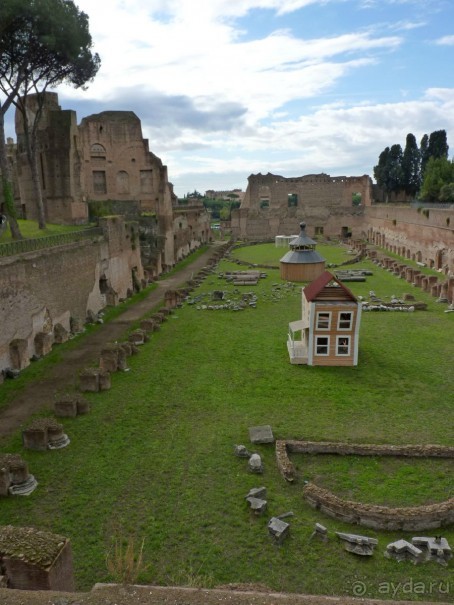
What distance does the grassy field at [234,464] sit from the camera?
6.94 m

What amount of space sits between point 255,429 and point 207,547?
11.9ft

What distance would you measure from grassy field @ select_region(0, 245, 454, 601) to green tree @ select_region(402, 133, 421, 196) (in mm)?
46947

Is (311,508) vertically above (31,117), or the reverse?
(31,117)

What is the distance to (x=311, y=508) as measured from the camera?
26.9 feet

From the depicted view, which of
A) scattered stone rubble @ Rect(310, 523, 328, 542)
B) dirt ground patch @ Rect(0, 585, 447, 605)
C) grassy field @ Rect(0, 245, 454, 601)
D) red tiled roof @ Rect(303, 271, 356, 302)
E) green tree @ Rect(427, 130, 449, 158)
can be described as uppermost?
green tree @ Rect(427, 130, 449, 158)

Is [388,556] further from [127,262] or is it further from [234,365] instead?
[127,262]

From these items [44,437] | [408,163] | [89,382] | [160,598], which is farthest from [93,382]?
[408,163]

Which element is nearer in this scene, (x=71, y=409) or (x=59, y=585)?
(x=59, y=585)

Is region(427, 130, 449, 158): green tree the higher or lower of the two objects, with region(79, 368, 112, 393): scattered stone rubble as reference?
higher

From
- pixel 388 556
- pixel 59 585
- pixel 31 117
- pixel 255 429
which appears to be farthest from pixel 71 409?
pixel 31 117

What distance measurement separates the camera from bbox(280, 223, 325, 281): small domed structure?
99.5 ft

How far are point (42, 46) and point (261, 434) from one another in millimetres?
20019

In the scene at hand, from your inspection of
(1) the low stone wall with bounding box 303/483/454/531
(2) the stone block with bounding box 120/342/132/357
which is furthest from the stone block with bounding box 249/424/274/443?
(2) the stone block with bounding box 120/342/132/357

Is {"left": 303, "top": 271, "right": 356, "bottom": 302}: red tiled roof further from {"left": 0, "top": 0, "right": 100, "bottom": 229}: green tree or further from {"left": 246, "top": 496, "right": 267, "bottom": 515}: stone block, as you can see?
{"left": 0, "top": 0, "right": 100, "bottom": 229}: green tree
